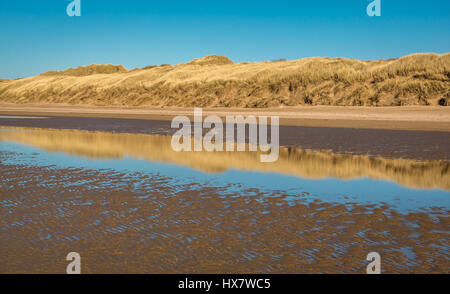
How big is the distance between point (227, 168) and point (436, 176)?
5.21m

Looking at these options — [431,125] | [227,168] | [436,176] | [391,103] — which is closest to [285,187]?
[227,168]

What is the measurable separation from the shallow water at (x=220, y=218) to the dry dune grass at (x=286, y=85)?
41.0 meters

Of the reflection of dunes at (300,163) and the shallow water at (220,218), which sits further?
the reflection of dunes at (300,163)

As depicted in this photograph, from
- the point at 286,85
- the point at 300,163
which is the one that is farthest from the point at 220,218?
the point at 286,85

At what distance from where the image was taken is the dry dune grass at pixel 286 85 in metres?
→ 50.8

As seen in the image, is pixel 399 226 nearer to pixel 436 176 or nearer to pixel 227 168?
pixel 436 176

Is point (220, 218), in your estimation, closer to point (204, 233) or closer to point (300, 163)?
point (204, 233)

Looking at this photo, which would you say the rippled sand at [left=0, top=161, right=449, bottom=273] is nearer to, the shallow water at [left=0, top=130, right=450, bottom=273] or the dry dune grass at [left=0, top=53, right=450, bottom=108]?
the shallow water at [left=0, top=130, right=450, bottom=273]

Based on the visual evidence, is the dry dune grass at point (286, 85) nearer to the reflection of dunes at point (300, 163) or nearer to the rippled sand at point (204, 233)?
the reflection of dunes at point (300, 163)

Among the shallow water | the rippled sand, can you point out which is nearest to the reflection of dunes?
the shallow water

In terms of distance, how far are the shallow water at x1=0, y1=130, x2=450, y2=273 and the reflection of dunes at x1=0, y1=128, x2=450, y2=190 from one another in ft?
0.34

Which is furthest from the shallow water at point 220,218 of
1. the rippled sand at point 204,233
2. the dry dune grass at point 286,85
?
the dry dune grass at point 286,85

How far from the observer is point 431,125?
2817 cm

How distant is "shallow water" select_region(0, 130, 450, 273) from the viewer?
209 inches
